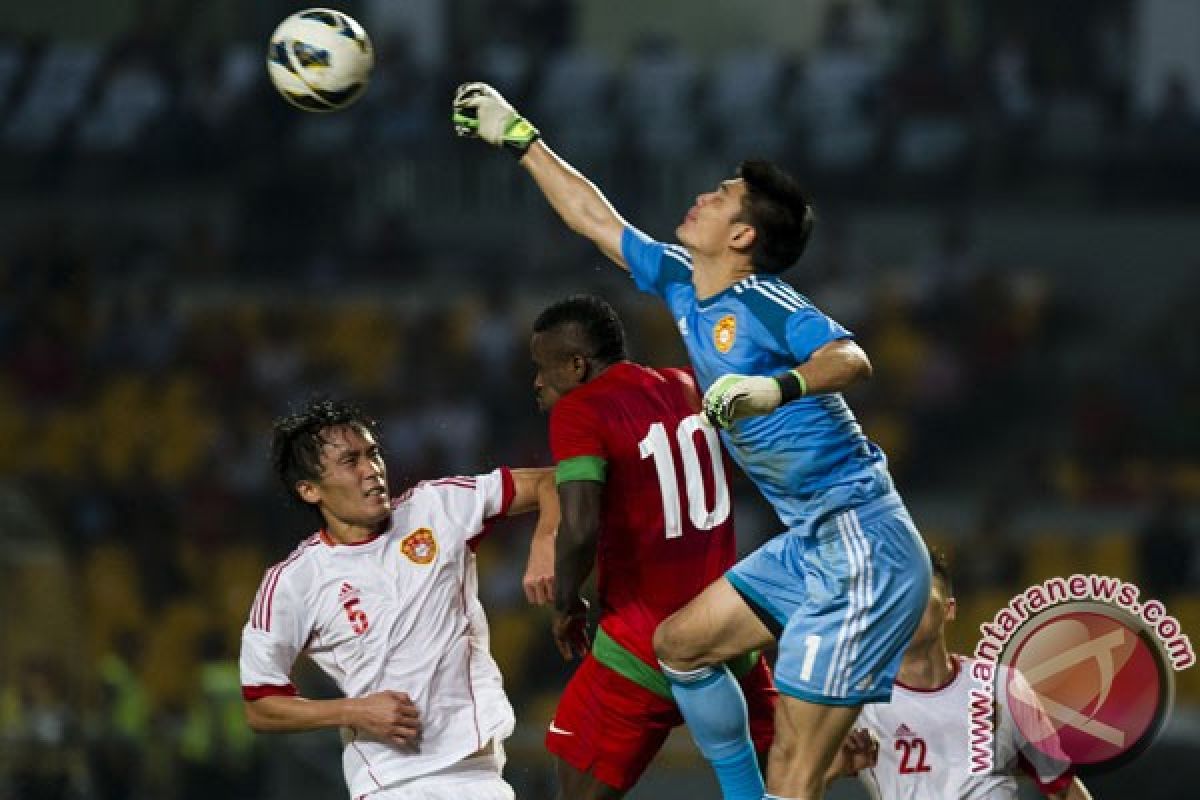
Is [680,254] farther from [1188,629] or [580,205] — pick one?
[1188,629]

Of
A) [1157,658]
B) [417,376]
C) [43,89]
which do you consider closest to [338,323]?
[417,376]

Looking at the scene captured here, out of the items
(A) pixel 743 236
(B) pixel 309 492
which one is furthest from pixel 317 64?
(A) pixel 743 236

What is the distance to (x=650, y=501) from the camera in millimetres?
4875

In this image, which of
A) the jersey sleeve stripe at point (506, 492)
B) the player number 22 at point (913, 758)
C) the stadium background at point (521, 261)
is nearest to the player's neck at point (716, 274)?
the jersey sleeve stripe at point (506, 492)

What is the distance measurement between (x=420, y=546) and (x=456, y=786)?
58cm

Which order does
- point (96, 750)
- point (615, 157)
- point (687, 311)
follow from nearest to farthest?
point (687, 311), point (96, 750), point (615, 157)

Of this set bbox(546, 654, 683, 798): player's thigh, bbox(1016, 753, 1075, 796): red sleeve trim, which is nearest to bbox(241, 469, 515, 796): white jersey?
bbox(546, 654, 683, 798): player's thigh

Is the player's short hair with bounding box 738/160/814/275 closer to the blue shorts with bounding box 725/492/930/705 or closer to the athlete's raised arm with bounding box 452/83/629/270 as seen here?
the athlete's raised arm with bounding box 452/83/629/270

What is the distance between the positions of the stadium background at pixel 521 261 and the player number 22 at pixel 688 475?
6.07 m

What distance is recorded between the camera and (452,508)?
16.1 feet

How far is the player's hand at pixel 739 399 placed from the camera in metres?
4.23

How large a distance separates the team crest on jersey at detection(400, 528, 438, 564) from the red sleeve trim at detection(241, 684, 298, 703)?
1.38 feet

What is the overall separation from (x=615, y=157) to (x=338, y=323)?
2.39 meters

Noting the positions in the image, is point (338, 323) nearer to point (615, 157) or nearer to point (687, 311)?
point (615, 157)
